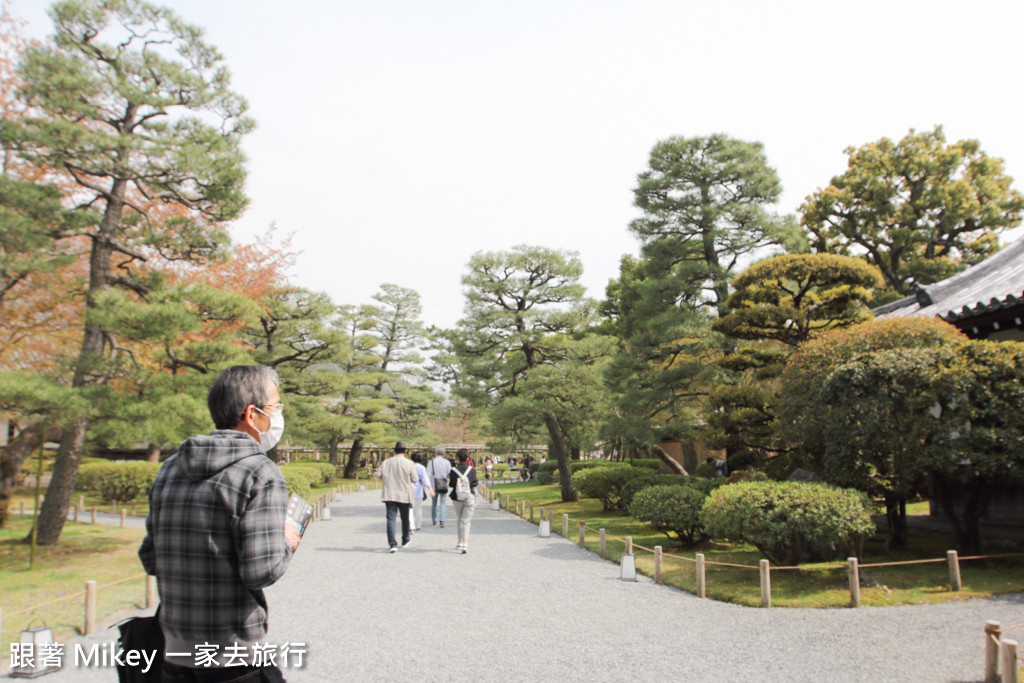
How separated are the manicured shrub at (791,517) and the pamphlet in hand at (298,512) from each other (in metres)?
Answer: 6.94

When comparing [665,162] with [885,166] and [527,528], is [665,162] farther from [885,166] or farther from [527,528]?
[885,166]

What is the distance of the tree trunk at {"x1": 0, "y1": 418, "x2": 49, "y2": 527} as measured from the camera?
12102 mm

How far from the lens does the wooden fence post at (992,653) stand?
461 centimetres

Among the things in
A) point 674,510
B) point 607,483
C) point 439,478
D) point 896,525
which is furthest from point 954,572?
point 439,478

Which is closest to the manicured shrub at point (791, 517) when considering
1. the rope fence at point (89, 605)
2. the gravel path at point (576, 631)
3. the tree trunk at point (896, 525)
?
the gravel path at point (576, 631)

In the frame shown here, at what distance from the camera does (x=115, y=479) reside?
59.4 feet

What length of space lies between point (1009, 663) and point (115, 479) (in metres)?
20.6

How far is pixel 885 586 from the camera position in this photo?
757 cm

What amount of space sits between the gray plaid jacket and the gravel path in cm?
341

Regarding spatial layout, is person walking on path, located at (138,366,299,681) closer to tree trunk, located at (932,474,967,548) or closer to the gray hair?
the gray hair

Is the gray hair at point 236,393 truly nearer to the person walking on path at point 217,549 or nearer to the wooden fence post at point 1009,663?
the person walking on path at point 217,549

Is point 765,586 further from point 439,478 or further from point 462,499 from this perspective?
point 439,478

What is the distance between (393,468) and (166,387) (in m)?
3.88

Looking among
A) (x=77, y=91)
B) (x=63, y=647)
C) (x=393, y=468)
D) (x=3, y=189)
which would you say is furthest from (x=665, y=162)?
(x=63, y=647)
